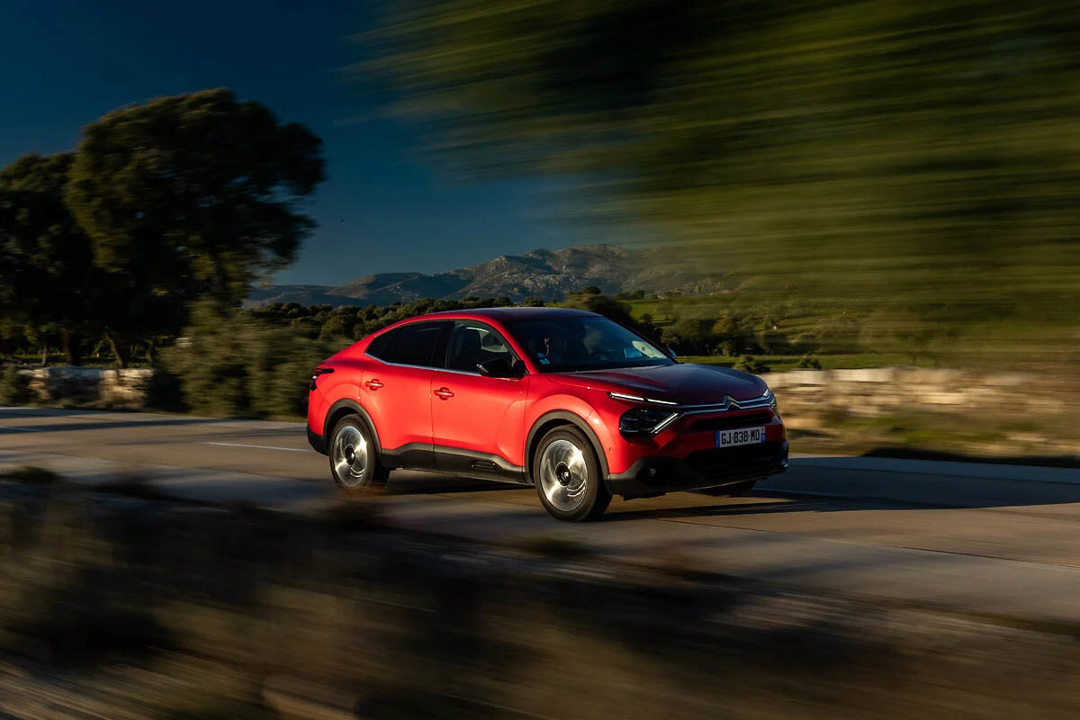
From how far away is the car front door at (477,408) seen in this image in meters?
8.77

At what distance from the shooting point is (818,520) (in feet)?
27.6

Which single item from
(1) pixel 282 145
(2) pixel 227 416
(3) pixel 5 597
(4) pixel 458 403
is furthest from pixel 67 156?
(3) pixel 5 597

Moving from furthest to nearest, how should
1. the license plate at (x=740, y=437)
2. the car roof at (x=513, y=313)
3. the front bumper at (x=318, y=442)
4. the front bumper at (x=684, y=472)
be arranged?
the front bumper at (x=318, y=442), the car roof at (x=513, y=313), the license plate at (x=740, y=437), the front bumper at (x=684, y=472)

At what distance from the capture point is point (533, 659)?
284 centimetres

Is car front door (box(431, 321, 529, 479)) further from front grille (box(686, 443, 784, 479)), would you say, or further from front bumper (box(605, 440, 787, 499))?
front grille (box(686, 443, 784, 479))

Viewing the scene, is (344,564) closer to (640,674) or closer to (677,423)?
(640,674)

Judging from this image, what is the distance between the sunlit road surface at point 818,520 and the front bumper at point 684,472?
0.33 m

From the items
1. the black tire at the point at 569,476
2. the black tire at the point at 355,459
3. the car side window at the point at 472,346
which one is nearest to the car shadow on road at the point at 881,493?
the black tire at the point at 569,476

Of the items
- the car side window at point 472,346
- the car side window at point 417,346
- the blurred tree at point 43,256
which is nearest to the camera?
the car side window at point 472,346

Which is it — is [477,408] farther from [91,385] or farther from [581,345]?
[91,385]

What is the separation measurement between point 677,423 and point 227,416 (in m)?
13.4

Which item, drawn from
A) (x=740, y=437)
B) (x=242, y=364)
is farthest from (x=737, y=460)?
(x=242, y=364)

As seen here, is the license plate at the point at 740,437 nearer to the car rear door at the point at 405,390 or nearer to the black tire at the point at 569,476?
the black tire at the point at 569,476

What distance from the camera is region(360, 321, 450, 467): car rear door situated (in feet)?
31.3
